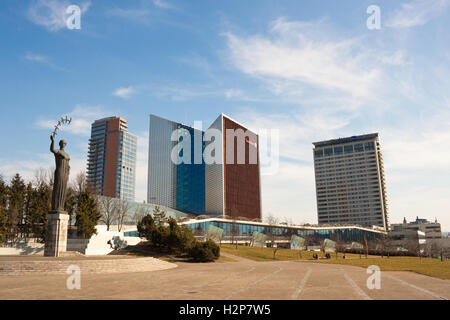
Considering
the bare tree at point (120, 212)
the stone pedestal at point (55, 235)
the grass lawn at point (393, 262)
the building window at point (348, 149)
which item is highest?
the building window at point (348, 149)

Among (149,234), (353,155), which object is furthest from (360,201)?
(149,234)

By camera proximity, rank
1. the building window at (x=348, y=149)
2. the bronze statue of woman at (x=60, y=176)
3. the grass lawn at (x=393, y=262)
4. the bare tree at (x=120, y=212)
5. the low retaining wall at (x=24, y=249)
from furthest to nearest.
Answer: the building window at (x=348, y=149) < the bare tree at (x=120, y=212) < the low retaining wall at (x=24, y=249) < the bronze statue of woman at (x=60, y=176) < the grass lawn at (x=393, y=262)

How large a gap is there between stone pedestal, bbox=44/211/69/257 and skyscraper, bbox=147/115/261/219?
104086 mm

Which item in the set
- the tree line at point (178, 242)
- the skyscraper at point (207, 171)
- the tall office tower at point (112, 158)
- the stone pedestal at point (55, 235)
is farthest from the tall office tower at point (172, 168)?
the stone pedestal at point (55, 235)

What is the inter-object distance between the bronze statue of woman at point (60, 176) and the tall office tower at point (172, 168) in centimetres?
11694

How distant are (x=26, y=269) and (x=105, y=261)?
5203 millimetres

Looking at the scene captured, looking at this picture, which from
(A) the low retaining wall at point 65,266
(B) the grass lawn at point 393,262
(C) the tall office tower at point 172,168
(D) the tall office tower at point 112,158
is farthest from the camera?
(D) the tall office tower at point 112,158

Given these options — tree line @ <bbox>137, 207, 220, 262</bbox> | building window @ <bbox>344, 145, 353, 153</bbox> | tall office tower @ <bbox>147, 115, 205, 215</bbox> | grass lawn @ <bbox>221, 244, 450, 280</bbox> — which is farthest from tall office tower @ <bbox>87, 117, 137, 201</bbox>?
tree line @ <bbox>137, 207, 220, 262</bbox>

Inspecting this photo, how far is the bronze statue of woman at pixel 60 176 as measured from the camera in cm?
2930

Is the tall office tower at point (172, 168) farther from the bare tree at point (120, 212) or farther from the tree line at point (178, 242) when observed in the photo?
the tree line at point (178, 242)

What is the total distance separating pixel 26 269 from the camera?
74.4 feet

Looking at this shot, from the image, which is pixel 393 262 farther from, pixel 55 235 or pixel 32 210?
pixel 32 210
